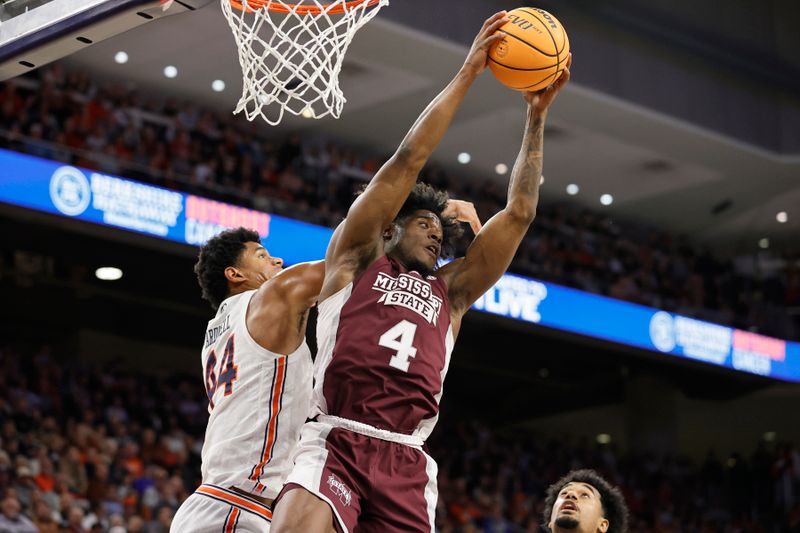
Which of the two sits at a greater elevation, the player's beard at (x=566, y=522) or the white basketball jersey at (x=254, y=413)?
the white basketball jersey at (x=254, y=413)

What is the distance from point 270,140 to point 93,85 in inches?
103

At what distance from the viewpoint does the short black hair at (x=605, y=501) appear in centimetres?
536

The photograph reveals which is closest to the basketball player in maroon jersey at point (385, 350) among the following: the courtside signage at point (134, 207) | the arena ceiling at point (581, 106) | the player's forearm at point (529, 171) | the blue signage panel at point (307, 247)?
the player's forearm at point (529, 171)

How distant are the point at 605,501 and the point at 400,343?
6.01 ft

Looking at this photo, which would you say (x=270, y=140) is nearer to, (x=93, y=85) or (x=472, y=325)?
(x=93, y=85)

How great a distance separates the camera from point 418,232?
4.28 m

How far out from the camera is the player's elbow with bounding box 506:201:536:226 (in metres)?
4.38

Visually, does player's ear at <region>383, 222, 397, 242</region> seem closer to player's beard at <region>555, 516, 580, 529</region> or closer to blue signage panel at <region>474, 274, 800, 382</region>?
player's beard at <region>555, 516, 580, 529</region>

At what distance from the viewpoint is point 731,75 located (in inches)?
671

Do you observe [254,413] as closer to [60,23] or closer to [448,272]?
[448,272]

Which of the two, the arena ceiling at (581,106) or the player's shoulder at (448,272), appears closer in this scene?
the player's shoulder at (448,272)

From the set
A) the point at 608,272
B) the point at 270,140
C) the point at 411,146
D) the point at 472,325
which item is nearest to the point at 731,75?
the point at 608,272

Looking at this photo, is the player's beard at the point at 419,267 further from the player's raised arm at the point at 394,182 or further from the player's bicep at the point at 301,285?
the player's bicep at the point at 301,285

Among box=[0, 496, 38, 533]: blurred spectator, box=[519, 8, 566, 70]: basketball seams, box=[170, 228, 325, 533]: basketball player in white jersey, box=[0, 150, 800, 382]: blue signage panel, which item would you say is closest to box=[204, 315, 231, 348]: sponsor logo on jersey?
box=[170, 228, 325, 533]: basketball player in white jersey
